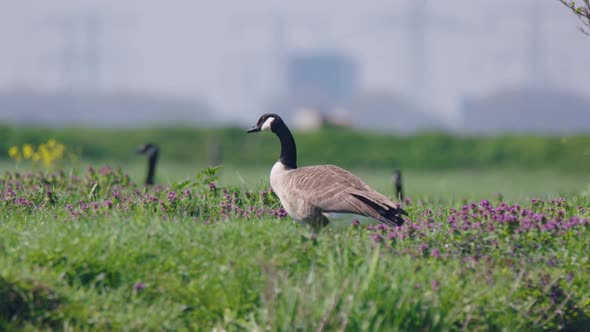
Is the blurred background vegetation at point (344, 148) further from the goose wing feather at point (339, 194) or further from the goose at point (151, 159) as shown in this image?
the goose wing feather at point (339, 194)

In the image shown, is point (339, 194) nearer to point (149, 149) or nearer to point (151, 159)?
point (151, 159)

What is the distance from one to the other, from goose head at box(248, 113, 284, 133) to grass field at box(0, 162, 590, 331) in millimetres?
1948

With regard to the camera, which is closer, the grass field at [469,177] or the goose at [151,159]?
the goose at [151,159]

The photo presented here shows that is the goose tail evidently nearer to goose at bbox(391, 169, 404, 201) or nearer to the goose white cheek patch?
the goose white cheek patch

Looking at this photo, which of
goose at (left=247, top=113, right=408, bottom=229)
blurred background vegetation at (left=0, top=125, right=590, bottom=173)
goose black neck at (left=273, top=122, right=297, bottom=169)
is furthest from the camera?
blurred background vegetation at (left=0, top=125, right=590, bottom=173)

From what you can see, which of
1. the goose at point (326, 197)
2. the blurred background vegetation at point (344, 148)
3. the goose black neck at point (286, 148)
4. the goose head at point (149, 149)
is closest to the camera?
the goose at point (326, 197)

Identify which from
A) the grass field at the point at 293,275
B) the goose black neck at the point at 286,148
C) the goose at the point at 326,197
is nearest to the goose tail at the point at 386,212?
the goose at the point at 326,197

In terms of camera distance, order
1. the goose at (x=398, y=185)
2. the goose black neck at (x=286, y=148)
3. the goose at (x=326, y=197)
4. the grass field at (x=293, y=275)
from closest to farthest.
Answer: the grass field at (x=293, y=275)
the goose at (x=326, y=197)
the goose black neck at (x=286, y=148)
the goose at (x=398, y=185)

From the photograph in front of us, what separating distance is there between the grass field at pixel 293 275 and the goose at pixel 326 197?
0.26 m

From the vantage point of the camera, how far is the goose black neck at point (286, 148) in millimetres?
10367

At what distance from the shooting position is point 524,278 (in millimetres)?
7781

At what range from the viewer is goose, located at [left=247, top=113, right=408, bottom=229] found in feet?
28.1

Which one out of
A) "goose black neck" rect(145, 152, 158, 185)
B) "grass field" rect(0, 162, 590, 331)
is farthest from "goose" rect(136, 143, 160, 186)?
"grass field" rect(0, 162, 590, 331)

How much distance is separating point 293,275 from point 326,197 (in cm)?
157
